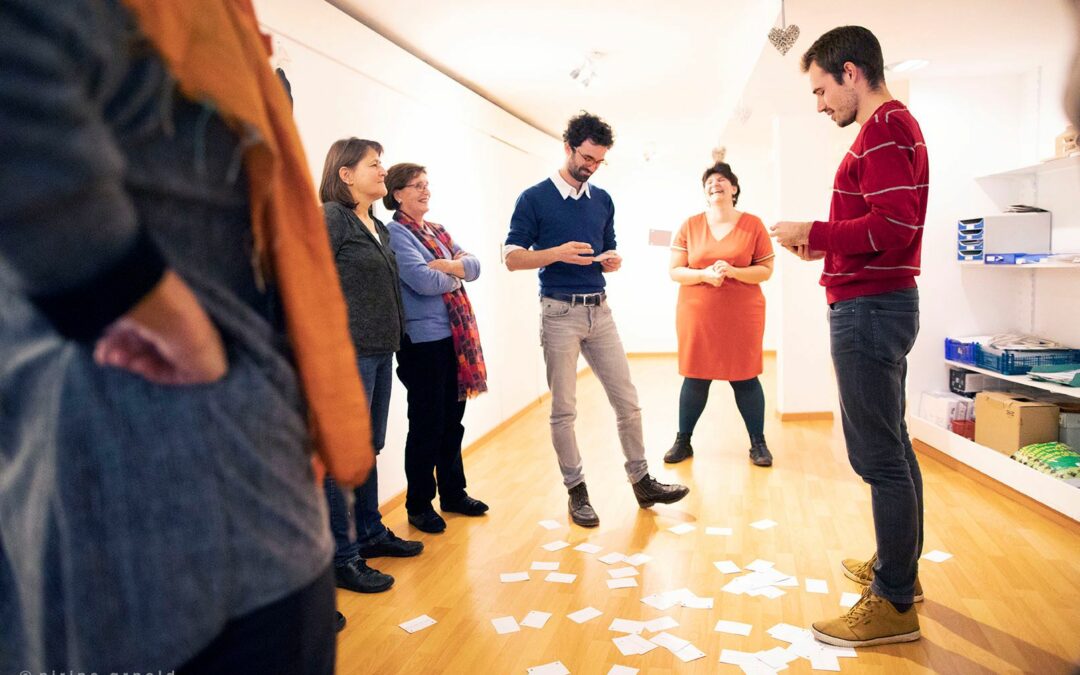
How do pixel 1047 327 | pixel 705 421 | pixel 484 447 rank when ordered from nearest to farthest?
pixel 1047 327, pixel 484 447, pixel 705 421

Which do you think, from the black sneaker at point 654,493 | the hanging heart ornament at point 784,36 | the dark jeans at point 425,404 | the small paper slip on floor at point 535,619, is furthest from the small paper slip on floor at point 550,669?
the hanging heart ornament at point 784,36

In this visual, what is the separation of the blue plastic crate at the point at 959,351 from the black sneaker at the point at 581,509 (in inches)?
Result: 96.9

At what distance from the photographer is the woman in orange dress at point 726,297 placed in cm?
402

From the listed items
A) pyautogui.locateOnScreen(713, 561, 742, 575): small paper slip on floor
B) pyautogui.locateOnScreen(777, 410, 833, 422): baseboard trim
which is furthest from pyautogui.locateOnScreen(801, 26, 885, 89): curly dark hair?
pyautogui.locateOnScreen(777, 410, 833, 422): baseboard trim

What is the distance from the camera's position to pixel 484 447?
16.3 feet

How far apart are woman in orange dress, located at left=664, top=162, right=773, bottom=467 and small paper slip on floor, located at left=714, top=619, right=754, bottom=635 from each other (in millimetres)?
1930

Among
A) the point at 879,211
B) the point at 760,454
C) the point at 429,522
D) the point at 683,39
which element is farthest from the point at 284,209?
the point at 683,39

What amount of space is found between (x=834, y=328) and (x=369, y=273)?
1.60 m

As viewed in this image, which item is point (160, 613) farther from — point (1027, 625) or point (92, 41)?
point (1027, 625)

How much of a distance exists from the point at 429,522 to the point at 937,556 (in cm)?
208

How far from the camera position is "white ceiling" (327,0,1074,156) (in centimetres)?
344

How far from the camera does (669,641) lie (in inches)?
86.9

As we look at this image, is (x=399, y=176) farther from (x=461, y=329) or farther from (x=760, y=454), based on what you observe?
(x=760, y=454)

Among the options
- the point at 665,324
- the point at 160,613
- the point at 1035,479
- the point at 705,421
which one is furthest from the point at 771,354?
the point at 160,613
